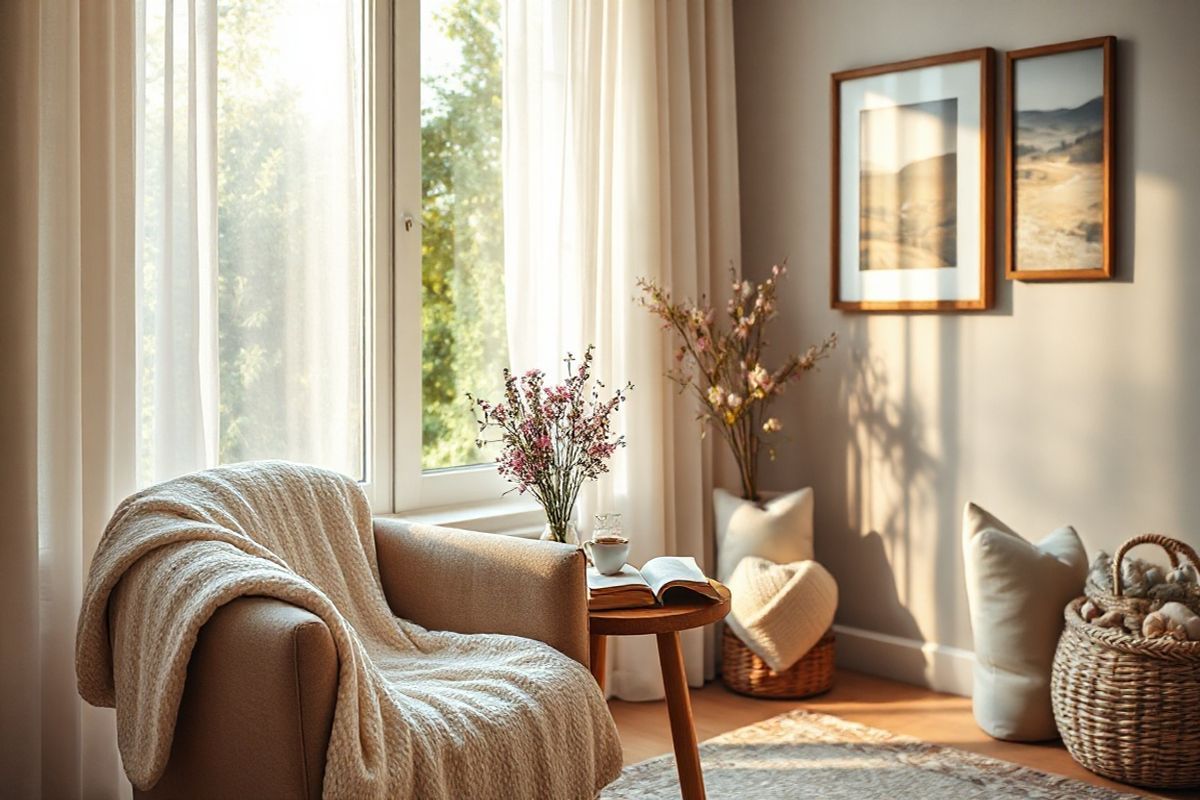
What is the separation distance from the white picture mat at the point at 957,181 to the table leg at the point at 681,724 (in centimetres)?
160

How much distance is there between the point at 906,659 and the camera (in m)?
3.72

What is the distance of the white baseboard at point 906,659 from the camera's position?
3598 millimetres

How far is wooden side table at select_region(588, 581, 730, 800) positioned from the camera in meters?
2.37

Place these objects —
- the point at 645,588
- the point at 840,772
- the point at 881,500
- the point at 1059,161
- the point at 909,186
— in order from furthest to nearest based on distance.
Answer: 1. the point at 881,500
2. the point at 909,186
3. the point at 1059,161
4. the point at 840,772
5. the point at 645,588

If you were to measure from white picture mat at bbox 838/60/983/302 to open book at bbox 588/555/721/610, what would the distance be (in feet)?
4.86

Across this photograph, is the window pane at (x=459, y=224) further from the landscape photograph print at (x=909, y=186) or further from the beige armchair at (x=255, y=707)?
the beige armchair at (x=255, y=707)

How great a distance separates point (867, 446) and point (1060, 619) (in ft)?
2.81

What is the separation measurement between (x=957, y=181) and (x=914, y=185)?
0.46 feet

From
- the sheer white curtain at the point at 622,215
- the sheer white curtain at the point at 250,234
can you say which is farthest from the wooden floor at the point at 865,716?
the sheer white curtain at the point at 250,234

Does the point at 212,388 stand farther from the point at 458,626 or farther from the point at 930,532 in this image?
the point at 930,532

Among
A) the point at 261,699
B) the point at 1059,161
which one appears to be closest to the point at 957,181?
the point at 1059,161

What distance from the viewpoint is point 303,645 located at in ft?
5.81

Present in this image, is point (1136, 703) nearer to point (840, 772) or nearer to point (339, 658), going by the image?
point (840, 772)

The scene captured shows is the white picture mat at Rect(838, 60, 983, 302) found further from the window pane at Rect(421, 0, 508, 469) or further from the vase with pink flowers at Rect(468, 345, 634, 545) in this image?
the vase with pink flowers at Rect(468, 345, 634, 545)
